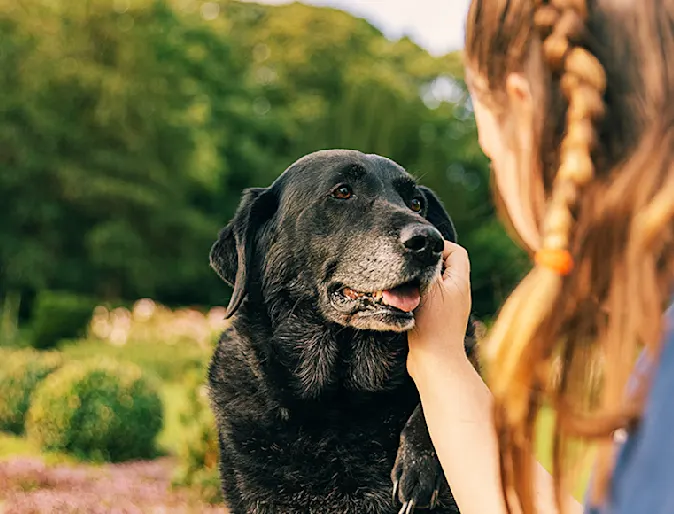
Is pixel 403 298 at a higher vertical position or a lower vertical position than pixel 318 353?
higher

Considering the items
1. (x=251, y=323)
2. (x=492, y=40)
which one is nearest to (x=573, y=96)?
(x=492, y=40)

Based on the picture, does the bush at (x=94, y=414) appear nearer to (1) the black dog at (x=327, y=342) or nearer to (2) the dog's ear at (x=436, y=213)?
(1) the black dog at (x=327, y=342)

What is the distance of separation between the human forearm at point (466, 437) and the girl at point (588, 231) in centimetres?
15

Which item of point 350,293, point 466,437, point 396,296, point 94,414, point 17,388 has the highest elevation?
point 466,437

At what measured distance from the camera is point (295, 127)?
104 feet

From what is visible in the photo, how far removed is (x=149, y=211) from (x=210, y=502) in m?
22.7

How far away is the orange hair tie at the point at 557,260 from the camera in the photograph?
4.89 feet

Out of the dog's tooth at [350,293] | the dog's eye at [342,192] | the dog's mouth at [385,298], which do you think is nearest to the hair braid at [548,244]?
the dog's mouth at [385,298]

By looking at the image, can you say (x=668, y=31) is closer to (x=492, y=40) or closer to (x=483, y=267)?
(x=492, y=40)

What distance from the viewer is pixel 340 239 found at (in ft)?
11.1

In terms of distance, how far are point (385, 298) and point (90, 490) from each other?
183 inches

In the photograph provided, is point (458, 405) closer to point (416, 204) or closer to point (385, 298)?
point (385, 298)

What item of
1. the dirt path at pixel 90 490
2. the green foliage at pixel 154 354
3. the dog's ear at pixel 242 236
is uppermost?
the dog's ear at pixel 242 236

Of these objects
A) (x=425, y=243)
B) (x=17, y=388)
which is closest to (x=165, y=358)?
(x=17, y=388)
